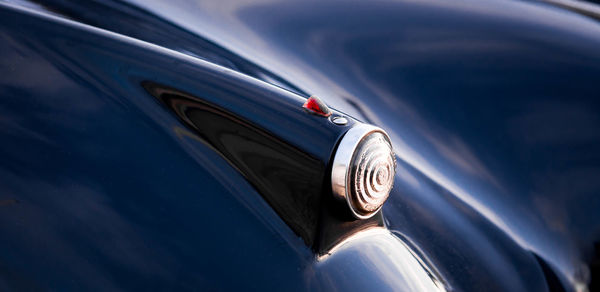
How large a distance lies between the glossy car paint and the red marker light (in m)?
0.08

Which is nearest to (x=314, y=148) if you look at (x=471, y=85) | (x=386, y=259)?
(x=386, y=259)

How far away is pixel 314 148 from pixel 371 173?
104 millimetres

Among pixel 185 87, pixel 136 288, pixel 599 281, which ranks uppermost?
pixel 185 87

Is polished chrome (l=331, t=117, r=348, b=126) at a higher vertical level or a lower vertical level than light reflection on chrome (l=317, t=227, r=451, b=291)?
higher

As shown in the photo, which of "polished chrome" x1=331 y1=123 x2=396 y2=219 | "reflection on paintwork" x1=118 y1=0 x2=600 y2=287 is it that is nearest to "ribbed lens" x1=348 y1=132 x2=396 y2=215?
"polished chrome" x1=331 y1=123 x2=396 y2=219

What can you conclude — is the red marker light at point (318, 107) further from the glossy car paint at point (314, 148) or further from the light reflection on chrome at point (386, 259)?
the light reflection on chrome at point (386, 259)

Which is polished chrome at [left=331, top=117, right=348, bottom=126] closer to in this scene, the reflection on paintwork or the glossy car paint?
the glossy car paint

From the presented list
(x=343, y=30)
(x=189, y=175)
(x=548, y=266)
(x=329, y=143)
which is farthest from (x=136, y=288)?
(x=343, y=30)

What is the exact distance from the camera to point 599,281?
3.95 ft

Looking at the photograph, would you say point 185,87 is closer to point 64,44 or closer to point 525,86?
point 64,44

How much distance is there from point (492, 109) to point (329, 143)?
0.73 meters

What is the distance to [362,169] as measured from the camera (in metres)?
0.89

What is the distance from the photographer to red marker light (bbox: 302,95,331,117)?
0.97 m

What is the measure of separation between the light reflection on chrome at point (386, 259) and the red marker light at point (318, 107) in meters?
0.23
